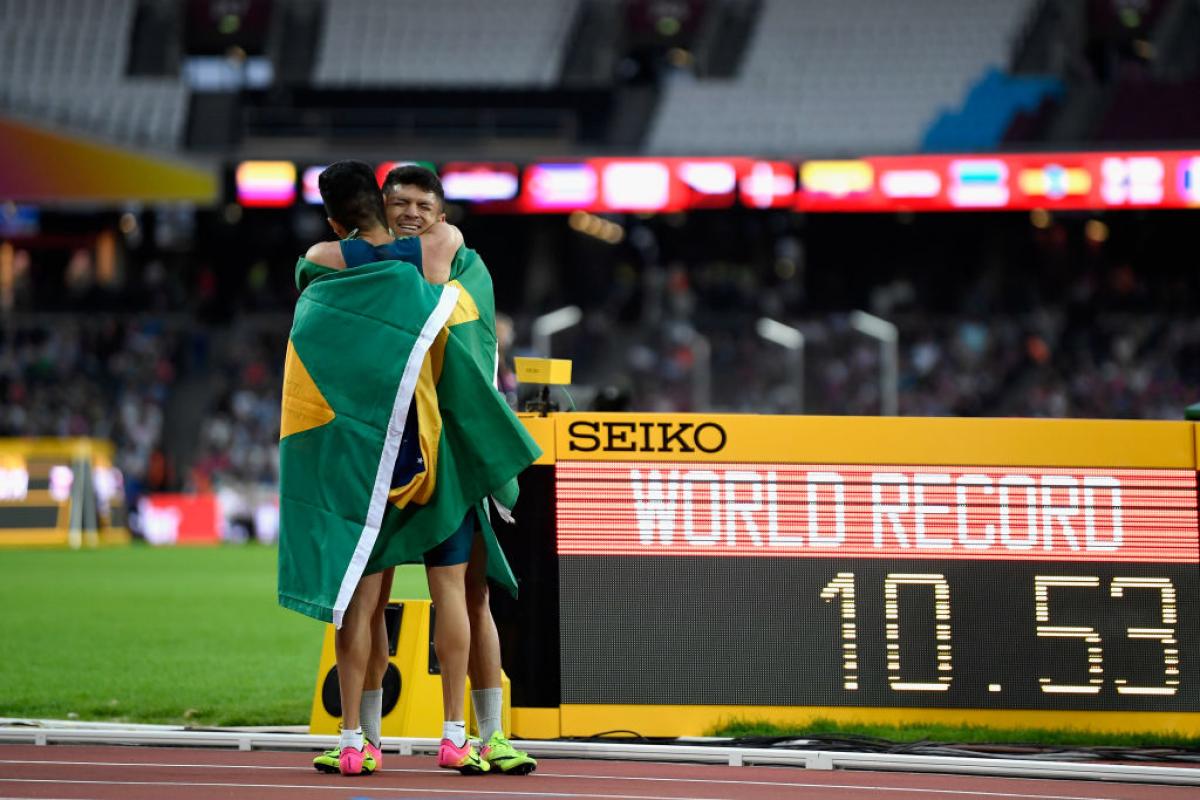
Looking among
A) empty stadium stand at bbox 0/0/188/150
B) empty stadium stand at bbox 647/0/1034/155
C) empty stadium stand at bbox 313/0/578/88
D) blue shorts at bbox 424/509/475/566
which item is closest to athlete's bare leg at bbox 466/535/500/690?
blue shorts at bbox 424/509/475/566

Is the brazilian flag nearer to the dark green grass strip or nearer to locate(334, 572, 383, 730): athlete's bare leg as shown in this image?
locate(334, 572, 383, 730): athlete's bare leg

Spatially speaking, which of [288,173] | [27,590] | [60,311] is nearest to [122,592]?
[27,590]

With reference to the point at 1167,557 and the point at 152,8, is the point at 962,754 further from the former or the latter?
the point at 152,8

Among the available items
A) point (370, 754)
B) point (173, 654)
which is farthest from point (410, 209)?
Answer: point (173, 654)

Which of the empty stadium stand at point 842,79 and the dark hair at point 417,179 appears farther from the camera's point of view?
the empty stadium stand at point 842,79

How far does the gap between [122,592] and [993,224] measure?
2718cm

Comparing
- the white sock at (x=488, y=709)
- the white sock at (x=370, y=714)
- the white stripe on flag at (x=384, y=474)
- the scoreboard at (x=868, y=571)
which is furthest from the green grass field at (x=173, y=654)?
the white stripe on flag at (x=384, y=474)

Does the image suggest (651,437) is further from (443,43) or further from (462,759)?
(443,43)

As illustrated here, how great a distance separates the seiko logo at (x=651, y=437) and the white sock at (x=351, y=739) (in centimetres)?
186

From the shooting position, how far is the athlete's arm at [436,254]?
6.40m

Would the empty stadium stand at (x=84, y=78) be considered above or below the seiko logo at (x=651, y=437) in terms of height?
above

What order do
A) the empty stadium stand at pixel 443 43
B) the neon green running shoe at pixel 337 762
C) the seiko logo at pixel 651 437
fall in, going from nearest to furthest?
1. the neon green running shoe at pixel 337 762
2. the seiko logo at pixel 651 437
3. the empty stadium stand at pixel 443 43

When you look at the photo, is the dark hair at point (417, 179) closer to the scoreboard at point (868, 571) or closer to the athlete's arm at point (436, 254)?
the athlete's arm at point (436, 254)

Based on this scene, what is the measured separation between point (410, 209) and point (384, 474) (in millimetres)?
936
